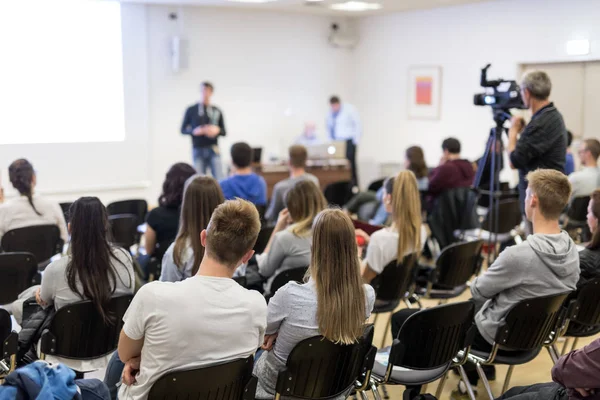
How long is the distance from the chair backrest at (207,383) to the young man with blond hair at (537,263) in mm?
1425

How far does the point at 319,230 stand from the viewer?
2.59 m

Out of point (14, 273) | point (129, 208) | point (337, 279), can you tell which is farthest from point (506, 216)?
point (14, 273)

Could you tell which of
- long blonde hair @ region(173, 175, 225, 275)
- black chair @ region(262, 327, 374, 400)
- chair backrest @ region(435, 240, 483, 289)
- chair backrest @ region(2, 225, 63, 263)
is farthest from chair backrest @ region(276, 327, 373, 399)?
chair backrest @ region(2, 225, 63, 263)

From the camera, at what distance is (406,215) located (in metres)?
3.98

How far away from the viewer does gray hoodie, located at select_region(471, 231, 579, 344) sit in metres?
3.18

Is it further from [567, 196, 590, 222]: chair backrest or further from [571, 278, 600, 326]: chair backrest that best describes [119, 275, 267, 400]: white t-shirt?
[567, 196, 590, 222]: chair backrest

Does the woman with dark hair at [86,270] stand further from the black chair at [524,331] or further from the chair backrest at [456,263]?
the chair backrest at [456,263]

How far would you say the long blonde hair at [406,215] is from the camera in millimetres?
3979

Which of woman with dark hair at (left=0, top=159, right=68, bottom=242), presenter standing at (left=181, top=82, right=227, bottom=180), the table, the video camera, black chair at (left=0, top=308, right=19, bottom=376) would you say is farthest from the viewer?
the table

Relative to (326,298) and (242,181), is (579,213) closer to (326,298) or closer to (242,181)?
(242,181)

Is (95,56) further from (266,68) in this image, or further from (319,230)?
(319,230)

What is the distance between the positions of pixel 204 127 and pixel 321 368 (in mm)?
6420

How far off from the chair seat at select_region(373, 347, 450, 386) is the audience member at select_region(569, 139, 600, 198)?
12.4ft

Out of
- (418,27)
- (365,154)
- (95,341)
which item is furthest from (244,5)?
(95,341)
